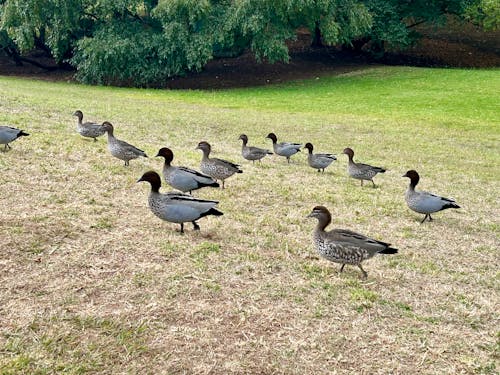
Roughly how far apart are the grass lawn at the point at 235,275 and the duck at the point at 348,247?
0.23 metres

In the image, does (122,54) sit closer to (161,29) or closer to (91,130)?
(161,29)

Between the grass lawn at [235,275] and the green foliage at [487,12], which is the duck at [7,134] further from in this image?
the green foliage at [487,12]

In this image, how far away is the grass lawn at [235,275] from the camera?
442 cm

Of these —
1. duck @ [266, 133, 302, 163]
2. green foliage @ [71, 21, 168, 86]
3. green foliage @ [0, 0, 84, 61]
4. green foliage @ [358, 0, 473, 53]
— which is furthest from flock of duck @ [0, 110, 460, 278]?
green foliage @ [358, 0, 473, 53]

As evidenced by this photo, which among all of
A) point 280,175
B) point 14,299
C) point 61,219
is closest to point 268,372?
point 14,299

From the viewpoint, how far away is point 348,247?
232 inches

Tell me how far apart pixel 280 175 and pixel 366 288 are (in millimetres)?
5362

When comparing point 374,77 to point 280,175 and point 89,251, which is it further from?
point 89,251

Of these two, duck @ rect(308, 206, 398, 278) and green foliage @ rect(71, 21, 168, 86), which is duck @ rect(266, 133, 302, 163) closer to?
duck @ rect(308, 206, 398, 278)

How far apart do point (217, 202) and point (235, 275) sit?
1.07m

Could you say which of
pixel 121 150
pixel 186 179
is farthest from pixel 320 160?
pixel 186 179

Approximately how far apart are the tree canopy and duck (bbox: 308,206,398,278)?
23505mm

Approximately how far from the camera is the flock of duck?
19.5 ft

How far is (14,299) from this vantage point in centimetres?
486
